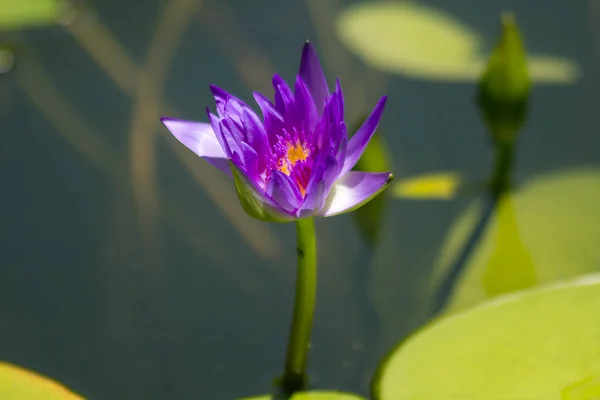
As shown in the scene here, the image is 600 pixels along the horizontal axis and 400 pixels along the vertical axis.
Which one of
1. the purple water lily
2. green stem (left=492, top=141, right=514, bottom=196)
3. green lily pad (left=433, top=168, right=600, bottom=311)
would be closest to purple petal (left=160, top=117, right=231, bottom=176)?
the purple water lily

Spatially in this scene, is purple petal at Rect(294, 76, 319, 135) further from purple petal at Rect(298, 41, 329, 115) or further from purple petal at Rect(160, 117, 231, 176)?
purple petal at Rect(160, 117, 231, 176)

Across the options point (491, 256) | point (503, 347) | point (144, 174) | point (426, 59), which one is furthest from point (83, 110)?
point (503, 347)

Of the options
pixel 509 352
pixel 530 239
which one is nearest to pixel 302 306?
pixel 509 352

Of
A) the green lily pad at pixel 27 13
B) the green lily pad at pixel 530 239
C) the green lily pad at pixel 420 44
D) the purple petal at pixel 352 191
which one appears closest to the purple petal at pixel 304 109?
Result: the purple petal at pixel 352 191

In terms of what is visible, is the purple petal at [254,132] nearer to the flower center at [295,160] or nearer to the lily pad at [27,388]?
the flower center at [295,160]

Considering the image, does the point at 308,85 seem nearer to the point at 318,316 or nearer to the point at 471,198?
the point at 318,316

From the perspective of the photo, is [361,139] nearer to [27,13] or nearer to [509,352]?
[509,352]

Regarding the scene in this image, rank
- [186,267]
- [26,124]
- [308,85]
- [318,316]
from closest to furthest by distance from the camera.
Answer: [308,85] < [318,316] < [186,267] < [26,124]
